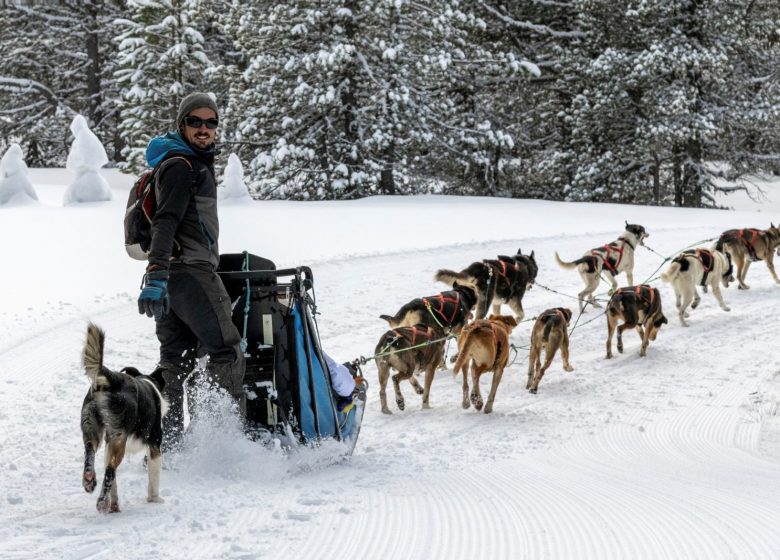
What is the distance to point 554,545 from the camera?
10.4 feet

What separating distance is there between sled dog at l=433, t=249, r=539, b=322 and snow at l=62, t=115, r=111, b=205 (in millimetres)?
12675

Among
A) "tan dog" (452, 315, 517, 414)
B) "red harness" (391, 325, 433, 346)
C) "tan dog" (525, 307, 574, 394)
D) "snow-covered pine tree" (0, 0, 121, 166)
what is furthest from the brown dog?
"snow-covered pine tree" (0, 0, 121, 166)

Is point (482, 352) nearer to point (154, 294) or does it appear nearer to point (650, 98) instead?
point (154, 294)

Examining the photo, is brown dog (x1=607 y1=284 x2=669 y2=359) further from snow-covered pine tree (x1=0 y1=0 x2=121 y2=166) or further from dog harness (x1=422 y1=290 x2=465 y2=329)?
snow-covered pine tree (x1=0 y1=0 x2=121 y2=166)

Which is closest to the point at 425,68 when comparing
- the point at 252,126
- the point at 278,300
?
the point at 252,126

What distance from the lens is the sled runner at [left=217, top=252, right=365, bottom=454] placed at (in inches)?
171

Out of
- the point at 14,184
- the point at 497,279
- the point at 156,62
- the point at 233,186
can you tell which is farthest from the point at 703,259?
the point at 156,62

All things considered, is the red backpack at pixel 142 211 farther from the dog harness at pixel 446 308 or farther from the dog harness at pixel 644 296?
the dog harness at pixel 644 296

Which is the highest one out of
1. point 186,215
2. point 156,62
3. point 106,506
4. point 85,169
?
point 156,62

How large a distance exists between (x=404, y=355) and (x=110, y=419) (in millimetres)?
3115

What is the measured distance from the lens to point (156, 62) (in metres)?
25.4

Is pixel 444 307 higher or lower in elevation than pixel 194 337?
lower

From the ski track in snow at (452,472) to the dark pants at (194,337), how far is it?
0.25 m

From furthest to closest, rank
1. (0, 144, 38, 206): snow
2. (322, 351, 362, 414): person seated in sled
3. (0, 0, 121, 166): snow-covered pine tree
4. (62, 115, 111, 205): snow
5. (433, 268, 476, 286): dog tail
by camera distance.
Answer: (0, 0, 121, 166): snow-covered pine tree, (62, 115, 111, 205): snow, (0, 144, 38, 206): snow, (433, 268, 476, 286): dog tail, (322, 351, 362, 414): person seated in sled
